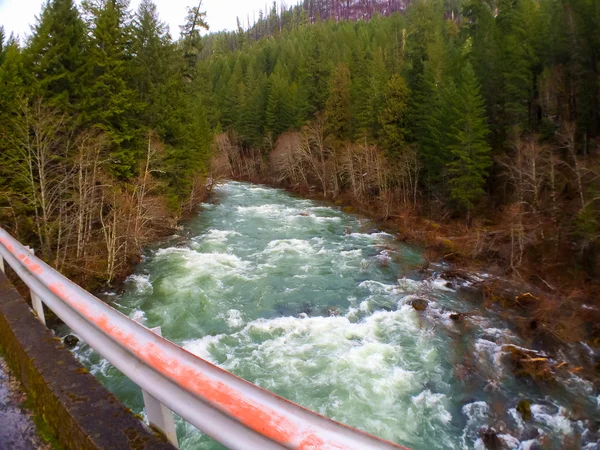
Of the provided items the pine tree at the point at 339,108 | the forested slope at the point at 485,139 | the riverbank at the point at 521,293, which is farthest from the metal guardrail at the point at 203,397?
the pine tree at the point at 339,108

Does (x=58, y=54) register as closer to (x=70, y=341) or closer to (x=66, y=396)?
(x=70, y=341)

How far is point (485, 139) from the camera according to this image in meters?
30.5

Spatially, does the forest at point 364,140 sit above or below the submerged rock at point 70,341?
above

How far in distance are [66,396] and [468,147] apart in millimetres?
28411

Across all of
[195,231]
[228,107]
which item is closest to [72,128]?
[195,231]

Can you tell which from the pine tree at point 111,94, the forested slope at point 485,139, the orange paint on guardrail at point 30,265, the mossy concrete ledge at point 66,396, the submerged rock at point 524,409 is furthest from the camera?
the forested slope at point 485,139

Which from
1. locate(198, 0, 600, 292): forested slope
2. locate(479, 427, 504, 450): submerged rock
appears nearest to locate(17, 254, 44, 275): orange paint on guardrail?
locate(479, 427, 504, 450): submerged rock

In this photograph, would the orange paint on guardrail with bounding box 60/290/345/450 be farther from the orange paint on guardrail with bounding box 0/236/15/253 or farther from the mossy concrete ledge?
the orange paint on guardrail with bounding box 0/236/15/253

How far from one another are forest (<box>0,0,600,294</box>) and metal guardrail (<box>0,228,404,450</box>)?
13.8 metres

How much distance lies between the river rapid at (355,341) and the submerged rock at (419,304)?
222mm

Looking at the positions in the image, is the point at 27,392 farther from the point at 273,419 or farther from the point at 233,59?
the point at 233,59

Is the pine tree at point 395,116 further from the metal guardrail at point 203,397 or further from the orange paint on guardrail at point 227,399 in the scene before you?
the orange paint on guardrail at point 227,399

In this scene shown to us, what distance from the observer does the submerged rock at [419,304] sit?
15488 millimetres

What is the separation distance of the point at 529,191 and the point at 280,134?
123 ft
